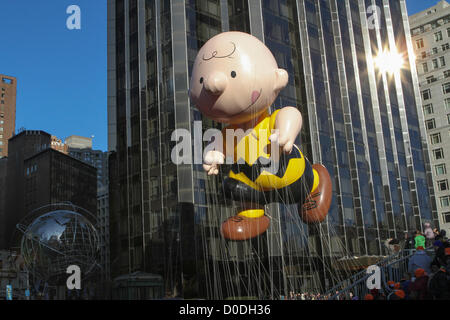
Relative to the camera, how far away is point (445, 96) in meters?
61.5

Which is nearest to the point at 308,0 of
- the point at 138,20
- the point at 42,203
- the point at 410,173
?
the point at 138,20

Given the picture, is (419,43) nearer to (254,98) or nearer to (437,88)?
(437,88)

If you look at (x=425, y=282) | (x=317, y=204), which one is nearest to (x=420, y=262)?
(x=425, y=282)

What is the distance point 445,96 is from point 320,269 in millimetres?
37938

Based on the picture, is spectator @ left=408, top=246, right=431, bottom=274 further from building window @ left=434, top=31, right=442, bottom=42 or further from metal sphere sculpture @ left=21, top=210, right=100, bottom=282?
building window @ left=434, top=31, right=442, bottom=42

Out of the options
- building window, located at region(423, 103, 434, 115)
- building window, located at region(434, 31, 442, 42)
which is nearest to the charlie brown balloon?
building window, located at region(423, 103, 434, 115)

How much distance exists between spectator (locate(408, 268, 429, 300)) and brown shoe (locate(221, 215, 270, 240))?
3565mm

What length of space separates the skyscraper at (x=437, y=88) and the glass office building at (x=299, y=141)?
1665 cm

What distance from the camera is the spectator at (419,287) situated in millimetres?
9065

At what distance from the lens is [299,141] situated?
116ft

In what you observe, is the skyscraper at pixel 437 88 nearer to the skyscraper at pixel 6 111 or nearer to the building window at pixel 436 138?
the building window at pixel 436 138

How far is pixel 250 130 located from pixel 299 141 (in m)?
24.8

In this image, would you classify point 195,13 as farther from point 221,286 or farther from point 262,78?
point 262,78

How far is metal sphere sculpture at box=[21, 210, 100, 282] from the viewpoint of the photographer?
2136 cm
